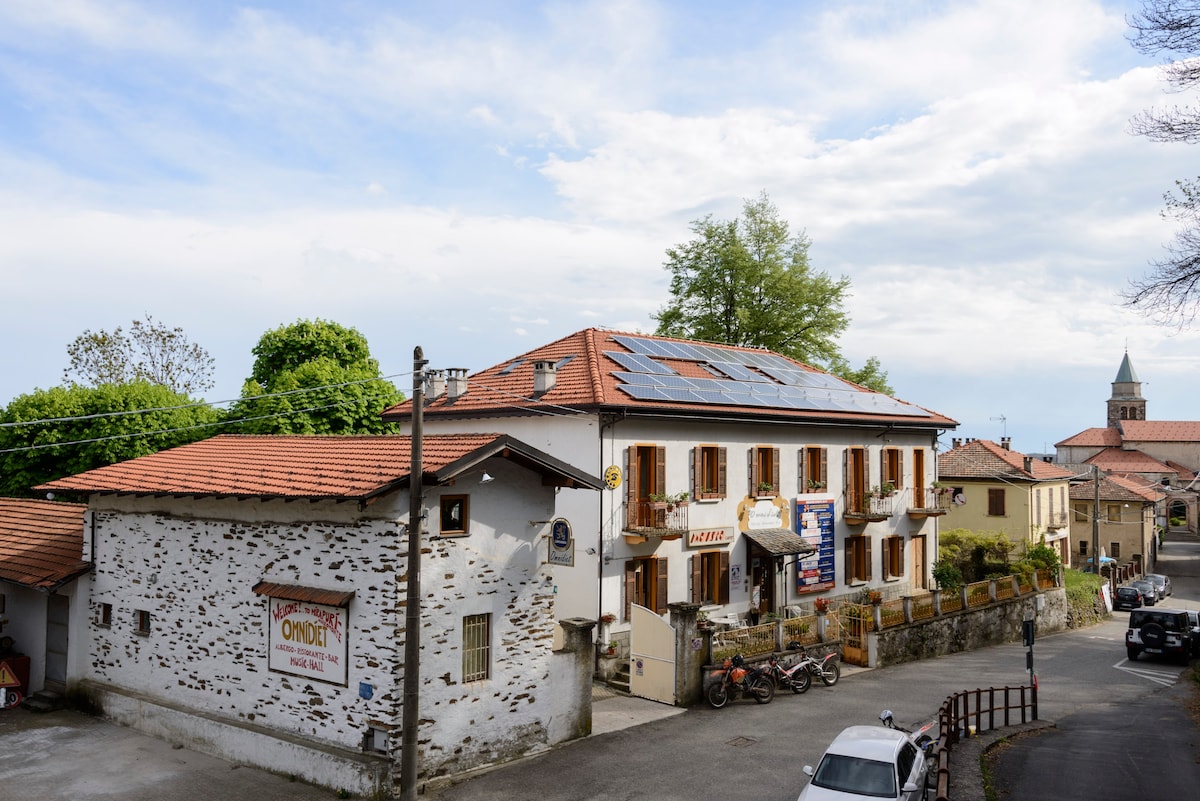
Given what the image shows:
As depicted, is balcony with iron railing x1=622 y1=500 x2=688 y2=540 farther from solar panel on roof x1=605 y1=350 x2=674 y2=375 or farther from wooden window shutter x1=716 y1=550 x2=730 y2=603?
solar panel on roof x1=605 y1=350 x2=674 y2=375

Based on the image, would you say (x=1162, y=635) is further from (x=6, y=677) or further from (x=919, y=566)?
(x=6, y=677)

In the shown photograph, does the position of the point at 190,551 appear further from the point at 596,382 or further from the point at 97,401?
the point at 97,401

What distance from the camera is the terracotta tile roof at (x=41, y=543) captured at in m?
20.3

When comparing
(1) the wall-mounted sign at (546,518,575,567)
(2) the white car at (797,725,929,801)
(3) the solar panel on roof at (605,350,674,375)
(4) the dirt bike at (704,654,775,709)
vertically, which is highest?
(3) the solar panel on roof at (605,350,674,375)

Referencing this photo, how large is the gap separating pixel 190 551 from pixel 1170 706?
2556 cm

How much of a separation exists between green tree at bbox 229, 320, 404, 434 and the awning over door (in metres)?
16.9

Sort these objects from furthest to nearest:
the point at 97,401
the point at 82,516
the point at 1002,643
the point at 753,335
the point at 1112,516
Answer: the point at 1112,516
the point at 753,335
the point at 97,401
the point at 1002,643
the point at 82,516

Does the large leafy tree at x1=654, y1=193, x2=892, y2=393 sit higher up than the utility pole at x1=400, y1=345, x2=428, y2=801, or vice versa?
the large leafy tree at x1=654, y1=193, x2=892, y2=393

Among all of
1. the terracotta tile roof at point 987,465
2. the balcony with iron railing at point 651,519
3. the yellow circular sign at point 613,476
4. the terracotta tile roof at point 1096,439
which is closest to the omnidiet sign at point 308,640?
the yellow circular sign at point 613,476

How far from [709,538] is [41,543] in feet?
57.2

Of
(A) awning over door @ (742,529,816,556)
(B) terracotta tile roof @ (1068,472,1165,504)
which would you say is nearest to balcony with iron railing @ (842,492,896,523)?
(A) awning over door @ (742,529,816,556)

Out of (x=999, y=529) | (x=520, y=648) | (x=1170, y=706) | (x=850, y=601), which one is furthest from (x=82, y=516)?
(x=999, y=529)

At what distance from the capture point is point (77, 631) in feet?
67.3

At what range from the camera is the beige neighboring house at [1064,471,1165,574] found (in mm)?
64375
